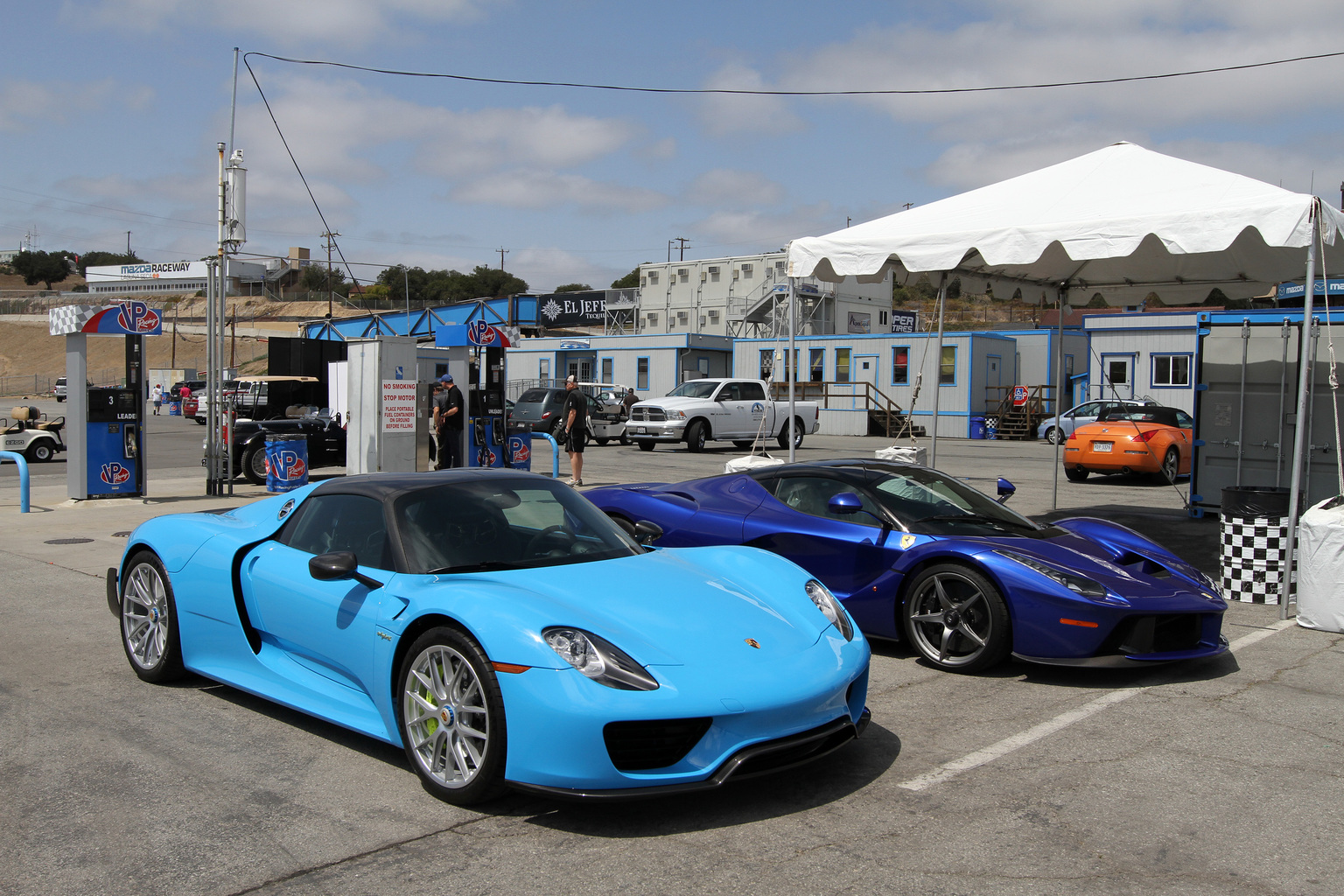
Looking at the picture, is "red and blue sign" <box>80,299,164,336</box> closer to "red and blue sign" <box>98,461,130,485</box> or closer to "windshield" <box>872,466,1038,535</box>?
"red and blue sign" <box>98,461,130,485</box>

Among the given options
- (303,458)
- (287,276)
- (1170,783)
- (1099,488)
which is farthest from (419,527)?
(287,276)

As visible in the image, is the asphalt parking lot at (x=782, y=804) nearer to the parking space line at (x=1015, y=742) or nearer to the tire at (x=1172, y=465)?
the parking space line at (x=1015, y=742)

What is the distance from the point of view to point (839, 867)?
3.33m

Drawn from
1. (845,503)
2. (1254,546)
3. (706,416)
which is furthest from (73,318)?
(706,416)

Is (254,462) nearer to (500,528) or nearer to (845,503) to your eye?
(845,503)

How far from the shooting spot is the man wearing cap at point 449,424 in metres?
15.8

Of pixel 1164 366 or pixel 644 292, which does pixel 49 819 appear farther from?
pixel 644 292

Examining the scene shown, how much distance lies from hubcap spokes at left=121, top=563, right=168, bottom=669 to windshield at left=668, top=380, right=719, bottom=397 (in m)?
20.3

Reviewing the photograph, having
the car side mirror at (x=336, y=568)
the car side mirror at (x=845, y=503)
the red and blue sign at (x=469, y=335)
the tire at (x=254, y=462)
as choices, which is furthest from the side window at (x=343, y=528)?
the red and blue sign at (x=469, y=335)

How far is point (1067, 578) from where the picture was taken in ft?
18.2

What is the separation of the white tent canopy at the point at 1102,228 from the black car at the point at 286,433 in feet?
32.6

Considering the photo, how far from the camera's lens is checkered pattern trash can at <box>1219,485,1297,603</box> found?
7953 mm

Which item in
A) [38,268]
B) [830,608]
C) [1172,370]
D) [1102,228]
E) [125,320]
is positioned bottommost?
[830,608]

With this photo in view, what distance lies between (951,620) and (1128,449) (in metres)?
12.7
